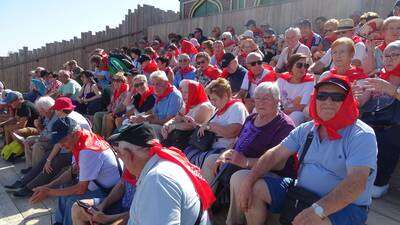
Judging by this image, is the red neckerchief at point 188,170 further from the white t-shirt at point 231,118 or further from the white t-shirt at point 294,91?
the white t-shirt at point 294,91

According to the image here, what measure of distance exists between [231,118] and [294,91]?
1017 millimetres

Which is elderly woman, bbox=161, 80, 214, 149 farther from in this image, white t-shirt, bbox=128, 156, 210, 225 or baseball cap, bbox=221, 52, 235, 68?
white t-shirt, bbox=128, 156, 210, 225

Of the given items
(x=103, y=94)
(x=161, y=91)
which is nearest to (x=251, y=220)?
(x=161, y=91)

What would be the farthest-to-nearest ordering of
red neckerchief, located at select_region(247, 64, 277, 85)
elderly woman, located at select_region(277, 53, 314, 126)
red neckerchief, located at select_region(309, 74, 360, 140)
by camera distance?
red neckerchief, located at select_region(247, 64, 277, 85), elderly woman, located at select_region(277, 53, 314, 126), red neckerchief, located at select_region(309, 74, 360, 140)

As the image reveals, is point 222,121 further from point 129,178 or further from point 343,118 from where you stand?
point 343,118

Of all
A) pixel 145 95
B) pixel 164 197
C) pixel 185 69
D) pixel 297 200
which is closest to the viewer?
pixel 164 197

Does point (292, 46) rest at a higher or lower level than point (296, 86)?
higher

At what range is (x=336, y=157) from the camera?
242 cm

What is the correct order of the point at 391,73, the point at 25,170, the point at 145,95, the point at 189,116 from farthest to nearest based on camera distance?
the point at 25,170 < the point at 145,95 < the point at 189,116 < the point at 391,73

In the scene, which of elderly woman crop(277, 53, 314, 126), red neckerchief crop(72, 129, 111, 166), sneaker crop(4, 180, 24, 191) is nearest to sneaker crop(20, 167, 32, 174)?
sneaker crop(4, 180, 24, 191)

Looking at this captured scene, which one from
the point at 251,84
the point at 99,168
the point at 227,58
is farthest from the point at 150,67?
the point at 99,168

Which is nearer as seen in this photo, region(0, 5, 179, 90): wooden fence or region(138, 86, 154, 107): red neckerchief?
region(138, 86, 154, 107): red neckerchief

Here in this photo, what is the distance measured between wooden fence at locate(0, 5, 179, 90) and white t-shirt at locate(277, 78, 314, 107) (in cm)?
1126

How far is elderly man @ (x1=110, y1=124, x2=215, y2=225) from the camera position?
182 centimetres
